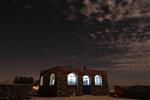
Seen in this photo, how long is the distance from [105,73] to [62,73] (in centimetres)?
851

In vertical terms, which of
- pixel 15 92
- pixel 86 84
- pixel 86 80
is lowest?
pixel 15 92

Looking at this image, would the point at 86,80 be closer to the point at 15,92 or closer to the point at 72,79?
the point at 72,79

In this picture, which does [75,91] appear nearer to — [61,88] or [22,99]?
[61,88]

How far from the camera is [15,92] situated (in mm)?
25078

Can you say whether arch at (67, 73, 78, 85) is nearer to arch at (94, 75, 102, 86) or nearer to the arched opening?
the arched opening

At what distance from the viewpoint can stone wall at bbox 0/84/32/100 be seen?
24391 millimetres

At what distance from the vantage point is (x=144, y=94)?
2780 cm

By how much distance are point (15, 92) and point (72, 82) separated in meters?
10.6

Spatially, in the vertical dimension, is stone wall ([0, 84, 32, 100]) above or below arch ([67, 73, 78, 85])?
below

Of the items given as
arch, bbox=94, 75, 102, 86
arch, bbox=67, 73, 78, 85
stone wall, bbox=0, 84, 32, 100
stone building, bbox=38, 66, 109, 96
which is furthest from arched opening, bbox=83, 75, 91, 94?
stone wall, bbox=0, 84, 32, 100

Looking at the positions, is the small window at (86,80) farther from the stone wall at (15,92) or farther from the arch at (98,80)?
the stone wall at (15,92)

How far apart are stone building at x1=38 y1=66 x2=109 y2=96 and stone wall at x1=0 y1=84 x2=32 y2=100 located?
680cm

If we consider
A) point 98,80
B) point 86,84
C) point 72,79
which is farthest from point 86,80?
point 72,79

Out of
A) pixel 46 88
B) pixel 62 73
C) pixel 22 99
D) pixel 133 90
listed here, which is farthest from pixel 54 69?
pixel 133 90
